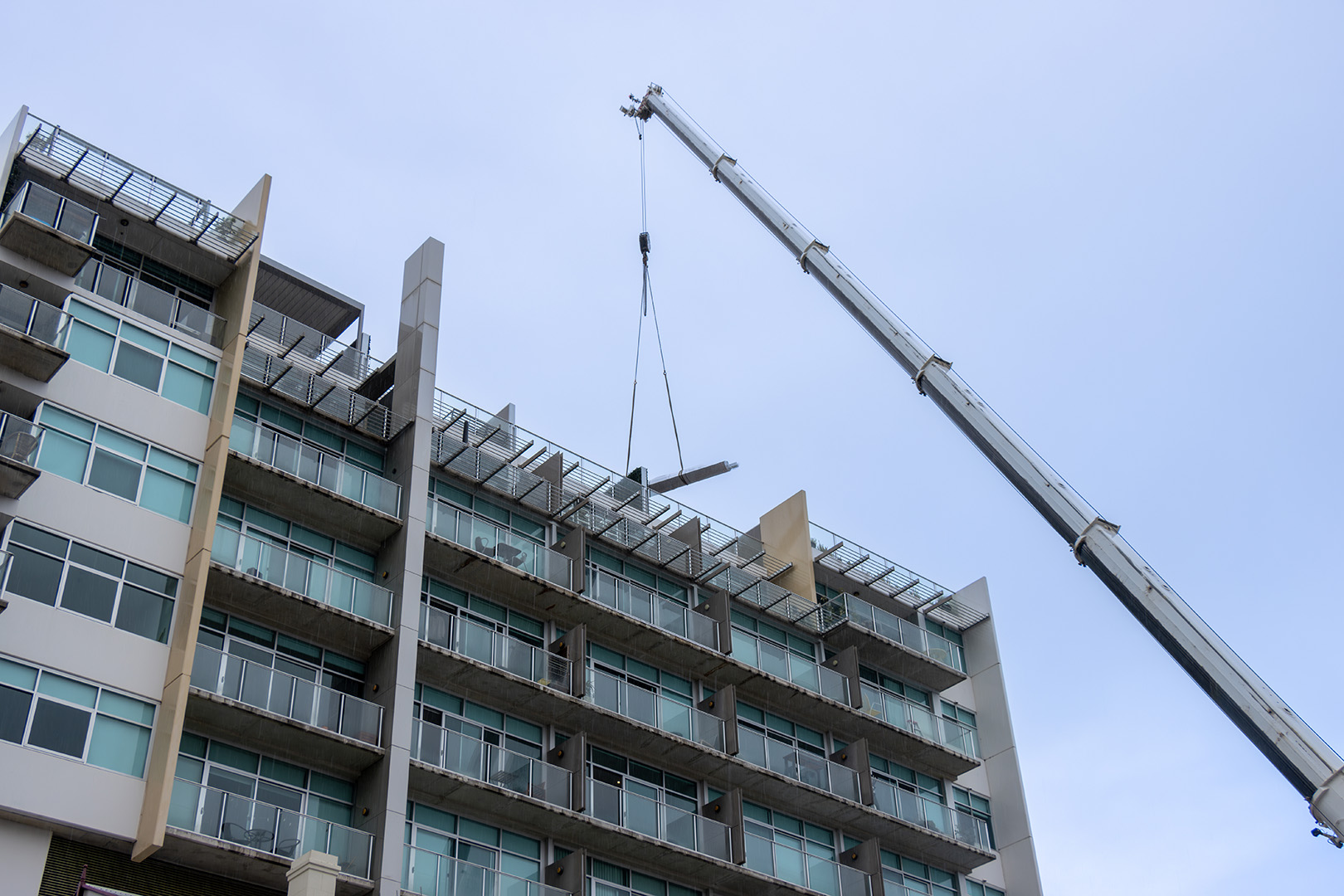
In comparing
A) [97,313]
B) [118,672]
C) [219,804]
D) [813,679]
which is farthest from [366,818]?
[813,679]

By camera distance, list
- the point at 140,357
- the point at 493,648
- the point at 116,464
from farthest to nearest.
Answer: the point at 493,648
the point at 140,357
the point at 116,464

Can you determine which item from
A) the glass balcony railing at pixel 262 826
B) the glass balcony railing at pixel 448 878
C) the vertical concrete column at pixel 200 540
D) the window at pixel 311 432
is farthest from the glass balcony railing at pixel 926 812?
the vertical concrete column at pixel 200 540

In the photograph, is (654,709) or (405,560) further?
(654,709)

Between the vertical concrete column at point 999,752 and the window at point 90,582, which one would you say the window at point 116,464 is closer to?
the window at point 90,582

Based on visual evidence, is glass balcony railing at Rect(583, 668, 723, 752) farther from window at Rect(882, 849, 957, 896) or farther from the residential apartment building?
window at Rect(882, 849, 957, 896)

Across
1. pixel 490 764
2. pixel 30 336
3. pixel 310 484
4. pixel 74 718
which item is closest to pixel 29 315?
pixel 30 336

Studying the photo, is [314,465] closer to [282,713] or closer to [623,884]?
[282,713]

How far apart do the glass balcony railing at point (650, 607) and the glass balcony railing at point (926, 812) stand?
652cm

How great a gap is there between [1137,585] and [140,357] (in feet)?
72.0

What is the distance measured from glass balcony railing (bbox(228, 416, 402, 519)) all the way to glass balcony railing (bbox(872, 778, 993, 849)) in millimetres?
16019

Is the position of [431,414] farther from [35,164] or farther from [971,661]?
[971,661]

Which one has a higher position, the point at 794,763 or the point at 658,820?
the point at 794,763

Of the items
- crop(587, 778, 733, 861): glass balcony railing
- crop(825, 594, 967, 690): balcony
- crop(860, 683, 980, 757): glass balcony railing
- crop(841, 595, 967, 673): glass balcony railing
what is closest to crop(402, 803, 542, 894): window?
crop(587, 778, 733, 861): glass balcony railing

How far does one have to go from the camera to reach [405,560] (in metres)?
33.8
